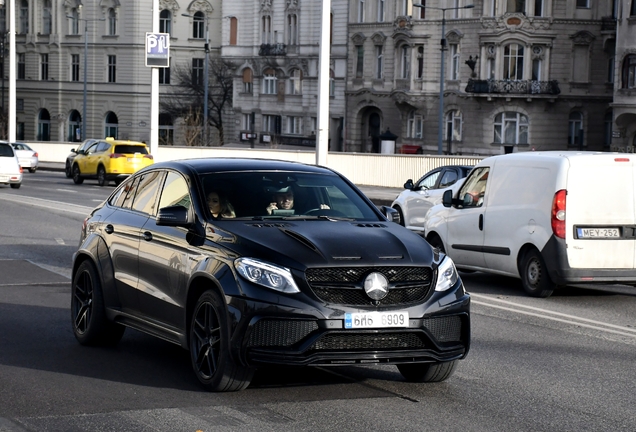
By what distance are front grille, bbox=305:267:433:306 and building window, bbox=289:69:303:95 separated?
79450 mm

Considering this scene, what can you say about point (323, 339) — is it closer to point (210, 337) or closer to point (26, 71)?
point (210, 337)

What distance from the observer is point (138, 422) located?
6758mm

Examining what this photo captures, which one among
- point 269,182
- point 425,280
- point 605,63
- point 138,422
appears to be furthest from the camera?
point 605,63

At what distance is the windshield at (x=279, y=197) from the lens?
8.22 m

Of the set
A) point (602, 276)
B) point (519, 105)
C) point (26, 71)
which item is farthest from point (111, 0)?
point (602, 276)

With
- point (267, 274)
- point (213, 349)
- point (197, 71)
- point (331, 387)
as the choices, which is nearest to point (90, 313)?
point (213, 349)

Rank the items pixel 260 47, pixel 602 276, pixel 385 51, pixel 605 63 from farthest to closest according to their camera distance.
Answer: pixel 260 47 < pixel 385 51 < pixel 605 63 < pixel 602 276

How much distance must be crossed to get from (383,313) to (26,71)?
10177 cm

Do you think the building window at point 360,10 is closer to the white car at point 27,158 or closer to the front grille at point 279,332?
the white car at point 27,158

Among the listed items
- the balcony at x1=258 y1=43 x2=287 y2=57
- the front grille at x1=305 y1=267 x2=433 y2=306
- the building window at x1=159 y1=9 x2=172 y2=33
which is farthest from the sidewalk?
the building window at x1=159 y1=9 x2=172 y2=33

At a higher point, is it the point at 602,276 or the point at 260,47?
the point at 260,47

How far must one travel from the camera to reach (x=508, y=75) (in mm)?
72062

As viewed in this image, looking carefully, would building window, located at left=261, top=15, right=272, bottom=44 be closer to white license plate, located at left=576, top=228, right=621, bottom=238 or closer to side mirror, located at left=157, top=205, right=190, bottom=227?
white license plate, located at left=576, top=228, right=621, bottom=238

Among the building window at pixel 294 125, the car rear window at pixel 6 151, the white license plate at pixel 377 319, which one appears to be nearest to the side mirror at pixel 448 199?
the white license plate at pixel 377 319
